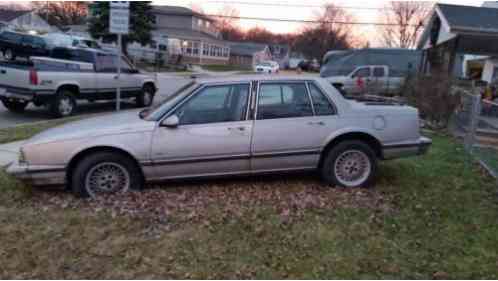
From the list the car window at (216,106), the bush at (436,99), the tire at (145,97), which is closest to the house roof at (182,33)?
the tire at (145,97)

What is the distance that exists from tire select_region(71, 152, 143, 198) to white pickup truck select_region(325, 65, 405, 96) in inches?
554

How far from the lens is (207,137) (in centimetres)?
459

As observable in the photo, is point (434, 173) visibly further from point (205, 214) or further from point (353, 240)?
point (205, 214)

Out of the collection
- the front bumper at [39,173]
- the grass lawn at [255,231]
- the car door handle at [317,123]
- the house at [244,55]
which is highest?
the house at [244,55]

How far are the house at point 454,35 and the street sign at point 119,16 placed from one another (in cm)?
877

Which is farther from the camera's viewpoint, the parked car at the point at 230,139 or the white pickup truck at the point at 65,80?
the white pickup truck at the point at 65,80

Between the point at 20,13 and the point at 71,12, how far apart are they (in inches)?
517

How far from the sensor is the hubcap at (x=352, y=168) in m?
4.96

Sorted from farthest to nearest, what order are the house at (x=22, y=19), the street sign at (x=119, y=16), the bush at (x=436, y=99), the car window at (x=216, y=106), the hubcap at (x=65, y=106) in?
the house at (x=22, y=19), the hubcap at (x=65, y=106), the bush at (x=436, y=99), the street sign at (x=119, y=16), the car window at (x=216, y=106)

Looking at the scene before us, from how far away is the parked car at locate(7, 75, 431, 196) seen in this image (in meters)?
4.45

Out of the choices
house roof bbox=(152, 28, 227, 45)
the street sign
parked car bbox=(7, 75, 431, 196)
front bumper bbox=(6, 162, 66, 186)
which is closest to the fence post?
parked car bbox=(7, 75, 431, 196)

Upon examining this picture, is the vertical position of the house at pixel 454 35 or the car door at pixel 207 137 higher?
the house at pixel 454 35

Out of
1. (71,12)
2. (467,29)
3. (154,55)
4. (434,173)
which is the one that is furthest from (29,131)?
(71,12)

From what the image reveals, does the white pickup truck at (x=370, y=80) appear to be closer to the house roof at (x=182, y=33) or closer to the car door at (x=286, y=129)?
the car door at (x=286, y=129)
